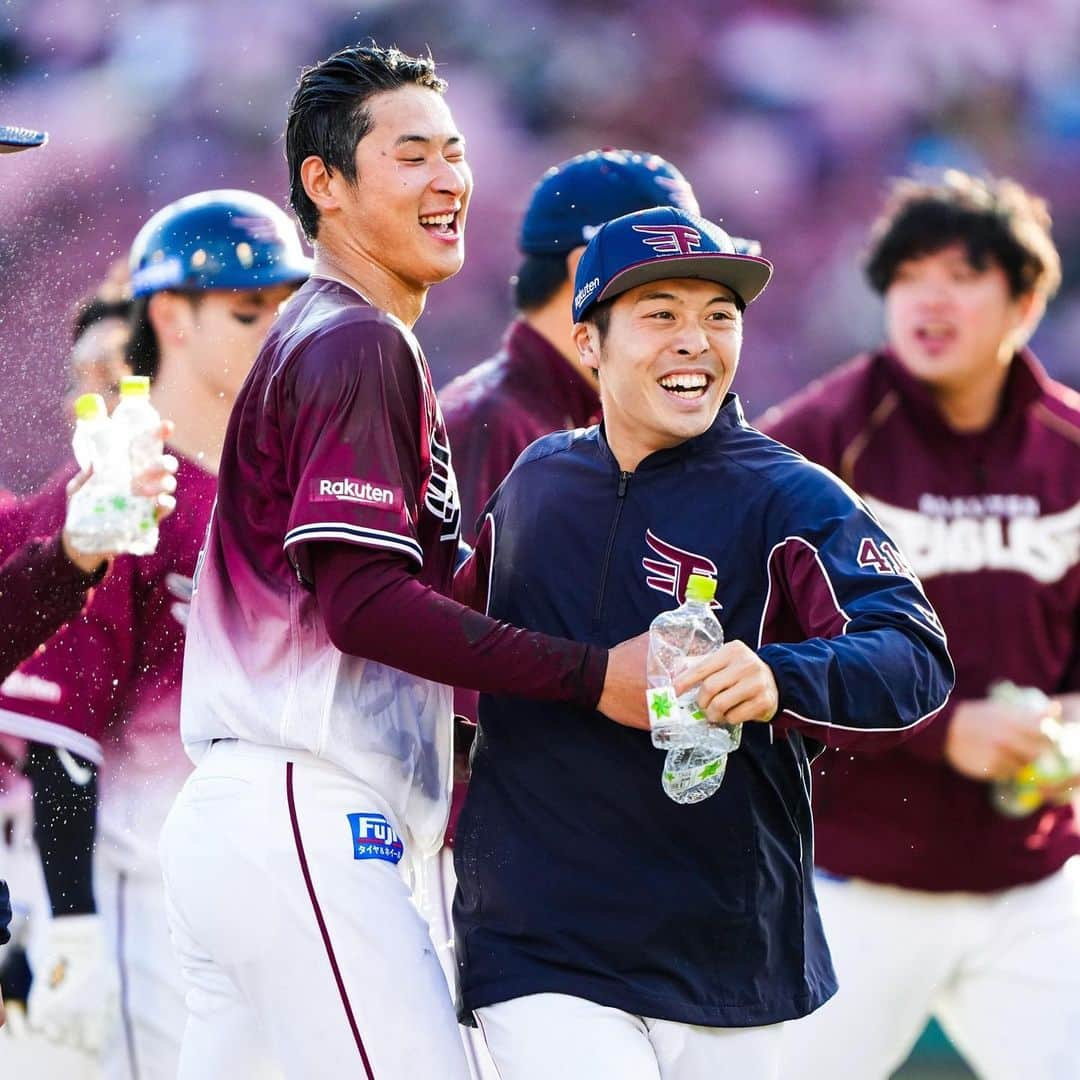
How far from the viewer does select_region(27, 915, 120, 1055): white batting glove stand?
497cm

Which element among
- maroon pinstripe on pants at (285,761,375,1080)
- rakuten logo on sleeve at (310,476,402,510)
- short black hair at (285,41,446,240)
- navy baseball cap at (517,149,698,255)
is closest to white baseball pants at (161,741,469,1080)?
maroon pinstripe on pants at (285,761,375,1080)

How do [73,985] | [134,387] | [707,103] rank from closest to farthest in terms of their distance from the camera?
1. [134,387]
2. [73,985]
3. [707,103]

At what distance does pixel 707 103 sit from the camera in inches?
287

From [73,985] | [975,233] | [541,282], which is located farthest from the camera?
[975,233]

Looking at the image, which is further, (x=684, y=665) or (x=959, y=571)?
(x=959, y=571)

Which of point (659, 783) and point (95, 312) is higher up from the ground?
point (95, 312)

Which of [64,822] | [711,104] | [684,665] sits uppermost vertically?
[711,104]

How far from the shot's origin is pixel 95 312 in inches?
206

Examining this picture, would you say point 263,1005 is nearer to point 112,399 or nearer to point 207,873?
point 207,873

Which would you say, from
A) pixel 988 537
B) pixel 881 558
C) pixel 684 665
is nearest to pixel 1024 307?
pixel 988 537

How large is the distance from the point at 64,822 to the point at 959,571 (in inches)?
96.0

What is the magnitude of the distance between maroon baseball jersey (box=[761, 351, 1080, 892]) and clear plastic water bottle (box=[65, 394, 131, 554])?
1.86 m

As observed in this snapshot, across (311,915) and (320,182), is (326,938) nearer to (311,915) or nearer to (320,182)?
(311,915)

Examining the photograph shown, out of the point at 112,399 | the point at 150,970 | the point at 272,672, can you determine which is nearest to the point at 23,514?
the point at 112,399
